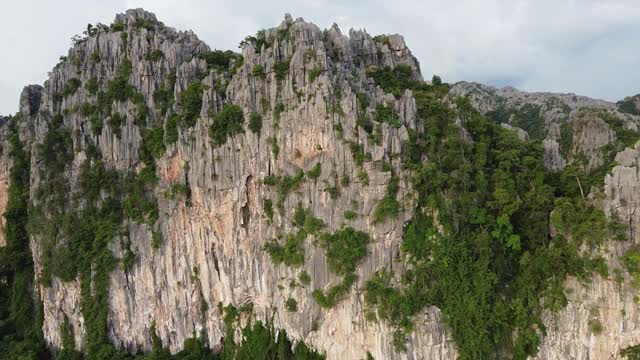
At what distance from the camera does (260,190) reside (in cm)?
2525

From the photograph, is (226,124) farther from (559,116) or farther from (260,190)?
(559,116)

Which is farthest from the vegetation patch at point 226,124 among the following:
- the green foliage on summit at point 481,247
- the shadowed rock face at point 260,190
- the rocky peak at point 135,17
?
the rocky peak at point 135,17

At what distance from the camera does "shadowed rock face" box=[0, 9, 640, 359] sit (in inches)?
859

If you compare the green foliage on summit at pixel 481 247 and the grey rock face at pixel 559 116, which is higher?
the grey rock face at pixel 559 116

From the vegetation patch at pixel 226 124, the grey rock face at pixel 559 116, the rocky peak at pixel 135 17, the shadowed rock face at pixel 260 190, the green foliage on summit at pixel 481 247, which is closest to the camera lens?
the green foliage on summit at pixel 481 247

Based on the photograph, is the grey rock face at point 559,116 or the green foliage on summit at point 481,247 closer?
the green foliage on summit at point 481,247

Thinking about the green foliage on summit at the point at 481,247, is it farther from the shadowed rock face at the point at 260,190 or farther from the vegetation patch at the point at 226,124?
the vegetation patch at the point at 226,124

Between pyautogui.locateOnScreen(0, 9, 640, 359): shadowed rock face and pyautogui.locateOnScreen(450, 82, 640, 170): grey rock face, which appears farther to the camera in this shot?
pyautogui.locateOnScreen(450, 82, 640, 170): grey rock face

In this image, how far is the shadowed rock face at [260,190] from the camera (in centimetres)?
2183

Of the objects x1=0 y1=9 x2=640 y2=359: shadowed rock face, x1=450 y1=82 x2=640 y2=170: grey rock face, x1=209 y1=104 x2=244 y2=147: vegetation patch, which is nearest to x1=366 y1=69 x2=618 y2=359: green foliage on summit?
x1=0 y1=9 x2=640 y2=359: shadowed rock face

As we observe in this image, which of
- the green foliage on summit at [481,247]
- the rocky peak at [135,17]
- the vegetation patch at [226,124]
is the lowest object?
the green foliage on summit at [481,247]

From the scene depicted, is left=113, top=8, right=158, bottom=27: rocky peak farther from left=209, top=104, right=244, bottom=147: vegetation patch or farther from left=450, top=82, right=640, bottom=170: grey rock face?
left=450, top=82, right=640, bottom=170: grey rock face

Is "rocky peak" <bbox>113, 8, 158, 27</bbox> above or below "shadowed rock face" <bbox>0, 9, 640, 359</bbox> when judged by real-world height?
above

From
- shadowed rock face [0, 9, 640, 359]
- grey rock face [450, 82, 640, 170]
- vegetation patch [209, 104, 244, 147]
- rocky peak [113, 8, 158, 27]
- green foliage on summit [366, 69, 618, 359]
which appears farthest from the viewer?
grey rock face [450, 82, 640, 170]
